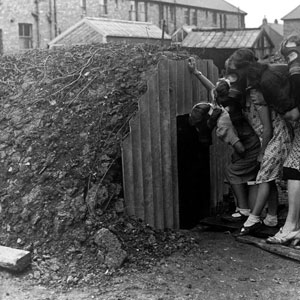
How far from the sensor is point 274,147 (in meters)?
4.79

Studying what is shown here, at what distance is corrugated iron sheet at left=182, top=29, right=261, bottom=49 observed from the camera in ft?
57.6

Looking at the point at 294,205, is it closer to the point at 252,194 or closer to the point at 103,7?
the point at 252,194

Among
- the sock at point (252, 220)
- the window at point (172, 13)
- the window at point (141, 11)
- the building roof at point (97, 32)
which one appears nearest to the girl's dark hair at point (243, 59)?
the sock at point (252, 220)

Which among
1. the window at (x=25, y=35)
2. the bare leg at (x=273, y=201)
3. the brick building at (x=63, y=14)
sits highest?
the brick building at (x=63, y=14)

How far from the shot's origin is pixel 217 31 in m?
18.8

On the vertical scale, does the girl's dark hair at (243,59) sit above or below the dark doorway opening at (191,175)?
above

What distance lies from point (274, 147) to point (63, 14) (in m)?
27.8

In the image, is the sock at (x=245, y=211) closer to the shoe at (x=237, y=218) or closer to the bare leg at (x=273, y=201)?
the shoe at (x=237, y=218)

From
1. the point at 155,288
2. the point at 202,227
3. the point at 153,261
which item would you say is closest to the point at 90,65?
the point at 202,227

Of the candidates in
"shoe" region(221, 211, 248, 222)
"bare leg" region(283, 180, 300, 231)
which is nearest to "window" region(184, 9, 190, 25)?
"shoe" region(221, 211, 248, 222)

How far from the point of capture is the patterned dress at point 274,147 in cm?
475

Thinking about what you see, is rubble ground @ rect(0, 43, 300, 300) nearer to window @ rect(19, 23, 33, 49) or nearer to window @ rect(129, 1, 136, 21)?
window @ rect(19, 23, 33, 49)

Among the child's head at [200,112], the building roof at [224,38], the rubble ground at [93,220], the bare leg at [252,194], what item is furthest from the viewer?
the building roof at [224,38]

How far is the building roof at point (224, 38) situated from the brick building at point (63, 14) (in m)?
8.10
